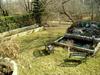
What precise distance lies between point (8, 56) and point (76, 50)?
7012 millimetres

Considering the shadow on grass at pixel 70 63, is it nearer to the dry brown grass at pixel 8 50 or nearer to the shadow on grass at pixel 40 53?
the shadow on grass at pixel 40 53

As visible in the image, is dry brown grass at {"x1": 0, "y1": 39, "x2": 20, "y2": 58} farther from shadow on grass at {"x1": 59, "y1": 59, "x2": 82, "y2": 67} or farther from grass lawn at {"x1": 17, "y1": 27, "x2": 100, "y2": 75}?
shadow on grass at {"x1": 59, "y1": 59, "x2": 82, "y2": 67}

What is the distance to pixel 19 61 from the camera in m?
5.88

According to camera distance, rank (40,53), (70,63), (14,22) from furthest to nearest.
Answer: (14,22), (40,53), (70,63)

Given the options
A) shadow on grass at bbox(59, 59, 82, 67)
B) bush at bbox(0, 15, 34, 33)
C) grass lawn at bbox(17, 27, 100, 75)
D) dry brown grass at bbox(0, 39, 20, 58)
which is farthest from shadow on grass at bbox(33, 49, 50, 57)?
bush at bbox(0, 15, 34, 33)

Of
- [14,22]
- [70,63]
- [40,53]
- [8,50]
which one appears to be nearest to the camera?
[8,50]

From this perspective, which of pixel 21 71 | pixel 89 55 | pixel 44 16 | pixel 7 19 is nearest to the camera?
pixel 21 71

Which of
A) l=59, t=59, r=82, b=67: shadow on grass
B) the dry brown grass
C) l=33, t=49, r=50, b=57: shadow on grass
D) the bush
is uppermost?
the dry brown grass

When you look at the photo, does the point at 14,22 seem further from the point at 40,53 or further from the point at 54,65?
the point at 54,65

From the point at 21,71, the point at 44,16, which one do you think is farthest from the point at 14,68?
the point at 44,16

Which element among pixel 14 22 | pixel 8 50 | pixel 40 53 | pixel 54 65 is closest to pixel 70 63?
pixel 54 65

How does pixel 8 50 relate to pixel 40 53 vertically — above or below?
above

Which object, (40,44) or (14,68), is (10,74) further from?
(40,44)

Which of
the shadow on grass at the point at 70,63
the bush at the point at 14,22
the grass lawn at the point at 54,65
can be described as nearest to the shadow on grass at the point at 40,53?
the grass lawn at the point at 54,65
